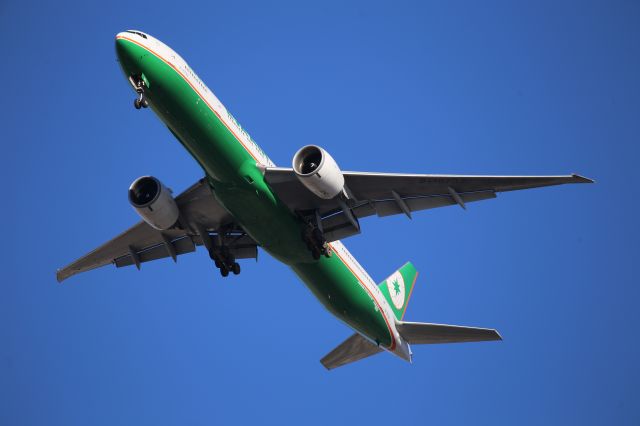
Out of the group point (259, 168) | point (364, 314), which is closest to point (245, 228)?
point (259, 168)

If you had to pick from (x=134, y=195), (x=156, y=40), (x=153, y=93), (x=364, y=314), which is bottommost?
(x=364, y=314)

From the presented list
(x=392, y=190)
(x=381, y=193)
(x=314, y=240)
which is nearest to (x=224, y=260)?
(x=314, y=240)

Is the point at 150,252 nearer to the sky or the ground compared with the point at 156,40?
nearer to the ground

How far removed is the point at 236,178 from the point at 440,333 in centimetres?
1154

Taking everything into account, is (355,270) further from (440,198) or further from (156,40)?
(156,40)

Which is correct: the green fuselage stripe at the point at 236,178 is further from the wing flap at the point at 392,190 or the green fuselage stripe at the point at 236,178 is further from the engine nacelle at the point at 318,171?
the engine nacelle at the point at 318,171

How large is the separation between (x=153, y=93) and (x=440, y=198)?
963cm

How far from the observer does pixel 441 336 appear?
3078 centimetres

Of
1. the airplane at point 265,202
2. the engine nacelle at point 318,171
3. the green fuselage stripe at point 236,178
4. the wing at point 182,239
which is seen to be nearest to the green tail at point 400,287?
the airplane at point 265,202

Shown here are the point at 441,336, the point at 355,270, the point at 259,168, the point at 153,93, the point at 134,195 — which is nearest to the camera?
the point at 153,93

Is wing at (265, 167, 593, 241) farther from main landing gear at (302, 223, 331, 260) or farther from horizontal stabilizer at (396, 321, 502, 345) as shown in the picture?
horizontal stabilizer at (396, 321, 502, 345)

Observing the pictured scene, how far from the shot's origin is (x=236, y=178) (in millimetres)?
23734

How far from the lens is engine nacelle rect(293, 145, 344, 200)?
23.3 m

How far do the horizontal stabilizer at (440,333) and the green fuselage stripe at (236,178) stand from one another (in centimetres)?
390
